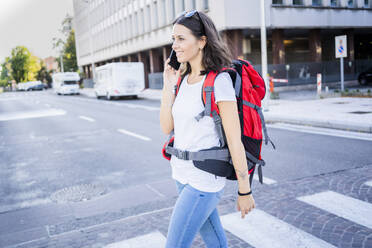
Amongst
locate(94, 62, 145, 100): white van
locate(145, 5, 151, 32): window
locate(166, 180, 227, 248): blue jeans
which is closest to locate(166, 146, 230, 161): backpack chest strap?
locate(166, 180, 227, 248): blue jeans

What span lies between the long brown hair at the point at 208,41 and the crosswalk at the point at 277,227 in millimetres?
1967

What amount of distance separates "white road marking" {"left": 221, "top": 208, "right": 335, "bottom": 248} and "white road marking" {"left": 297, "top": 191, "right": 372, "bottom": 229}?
0.68m

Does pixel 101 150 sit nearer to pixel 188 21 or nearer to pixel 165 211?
pixel 165 211

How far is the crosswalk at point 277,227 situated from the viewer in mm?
3447

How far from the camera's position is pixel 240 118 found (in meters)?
2.14

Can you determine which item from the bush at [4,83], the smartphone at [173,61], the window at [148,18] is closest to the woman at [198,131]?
the smartphone at [173,61]

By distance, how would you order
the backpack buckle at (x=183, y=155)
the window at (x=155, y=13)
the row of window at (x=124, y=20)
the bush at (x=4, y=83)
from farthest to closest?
the bush at (x=4, y=83), the window at (x=155, y=13), the row of window at (x=124, y=20), the backpack buckle at (x=183, y=155)

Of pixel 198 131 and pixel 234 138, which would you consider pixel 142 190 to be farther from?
pixel 234 138

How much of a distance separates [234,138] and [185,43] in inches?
25.4

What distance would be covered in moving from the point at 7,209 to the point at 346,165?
5163 millimetres

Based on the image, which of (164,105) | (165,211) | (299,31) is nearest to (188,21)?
(164,105)

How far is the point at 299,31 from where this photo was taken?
3061 centimetres

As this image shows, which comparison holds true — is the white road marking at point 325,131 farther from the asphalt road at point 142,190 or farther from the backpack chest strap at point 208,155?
the backpack chest strap at point 208,155

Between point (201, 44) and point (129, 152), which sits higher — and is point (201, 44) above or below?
above
